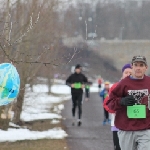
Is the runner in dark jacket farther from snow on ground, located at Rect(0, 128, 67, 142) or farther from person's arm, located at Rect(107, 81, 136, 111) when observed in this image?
person's arm, located at Rect(107, 81, 136, 111)

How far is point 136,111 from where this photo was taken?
5.34 metres

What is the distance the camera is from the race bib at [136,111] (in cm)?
535

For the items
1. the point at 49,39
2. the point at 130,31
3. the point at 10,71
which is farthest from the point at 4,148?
the point at 130,31

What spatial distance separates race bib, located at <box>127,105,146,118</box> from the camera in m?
5.35

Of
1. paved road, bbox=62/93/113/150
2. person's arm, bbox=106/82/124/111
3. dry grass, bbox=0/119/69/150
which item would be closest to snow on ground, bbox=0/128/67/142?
paved road, bbox=62/93/113/150

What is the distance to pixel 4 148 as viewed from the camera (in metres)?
8.81

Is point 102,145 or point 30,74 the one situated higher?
point 30,74

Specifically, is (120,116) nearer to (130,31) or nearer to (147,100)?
(147,100)

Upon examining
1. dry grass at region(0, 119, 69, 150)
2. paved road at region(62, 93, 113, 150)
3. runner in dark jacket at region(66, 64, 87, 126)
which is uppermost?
runner in dark jacket at region(66, 64, 87, 126)

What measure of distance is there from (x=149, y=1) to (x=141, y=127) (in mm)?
6342

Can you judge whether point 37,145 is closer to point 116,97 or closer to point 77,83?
point 77,83

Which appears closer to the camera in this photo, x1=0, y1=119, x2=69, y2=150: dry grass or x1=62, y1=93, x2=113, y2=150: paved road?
x1=0, y1=119, x2=69, y2=150: dry grass

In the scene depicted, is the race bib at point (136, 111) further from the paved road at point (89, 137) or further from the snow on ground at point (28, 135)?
the snow on ground at point (28, 135)

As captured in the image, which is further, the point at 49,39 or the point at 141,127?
the point at 49,39
